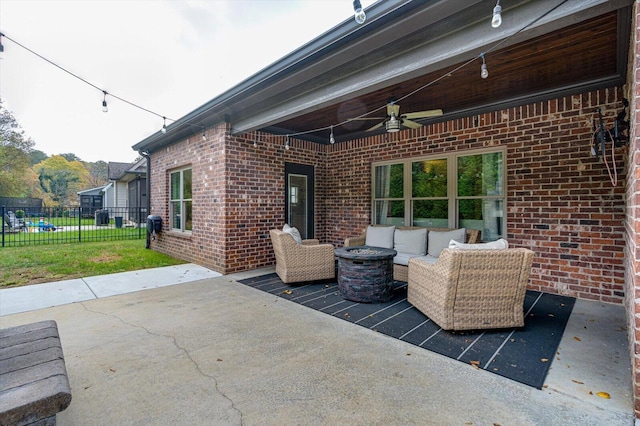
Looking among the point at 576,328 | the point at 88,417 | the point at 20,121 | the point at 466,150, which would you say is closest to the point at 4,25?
the point at 88,417

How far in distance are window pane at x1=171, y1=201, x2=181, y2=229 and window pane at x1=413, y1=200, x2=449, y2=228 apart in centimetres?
558

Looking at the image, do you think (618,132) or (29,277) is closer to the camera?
(618,132)

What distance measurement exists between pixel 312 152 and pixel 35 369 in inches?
238

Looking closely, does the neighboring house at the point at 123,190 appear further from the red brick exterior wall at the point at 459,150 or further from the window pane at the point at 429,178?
the window pane at the point at 429,178

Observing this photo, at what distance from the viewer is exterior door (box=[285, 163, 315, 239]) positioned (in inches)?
259

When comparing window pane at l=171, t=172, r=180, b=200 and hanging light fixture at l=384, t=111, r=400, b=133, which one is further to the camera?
window pane at l=171, t=172, r=180, b=200

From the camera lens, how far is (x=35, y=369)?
58.4 inches

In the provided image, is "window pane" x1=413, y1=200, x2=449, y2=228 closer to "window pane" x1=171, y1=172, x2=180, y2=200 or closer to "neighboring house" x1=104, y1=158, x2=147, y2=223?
"window pane" x1=171, y1=172, x2=180, y2=200

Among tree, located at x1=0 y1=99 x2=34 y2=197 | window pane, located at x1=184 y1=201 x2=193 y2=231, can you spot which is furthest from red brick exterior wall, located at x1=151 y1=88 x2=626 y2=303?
tree, located at x1=0 y1=99 x2=34 y2=197

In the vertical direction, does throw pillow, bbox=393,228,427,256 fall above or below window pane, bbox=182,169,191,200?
below

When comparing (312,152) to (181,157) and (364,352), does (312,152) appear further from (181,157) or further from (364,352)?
(364,352)

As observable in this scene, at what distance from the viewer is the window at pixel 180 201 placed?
6979mm

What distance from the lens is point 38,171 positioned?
31469 mm

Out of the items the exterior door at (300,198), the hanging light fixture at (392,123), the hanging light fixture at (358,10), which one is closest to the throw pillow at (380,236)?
the exterior door at (300,198)
